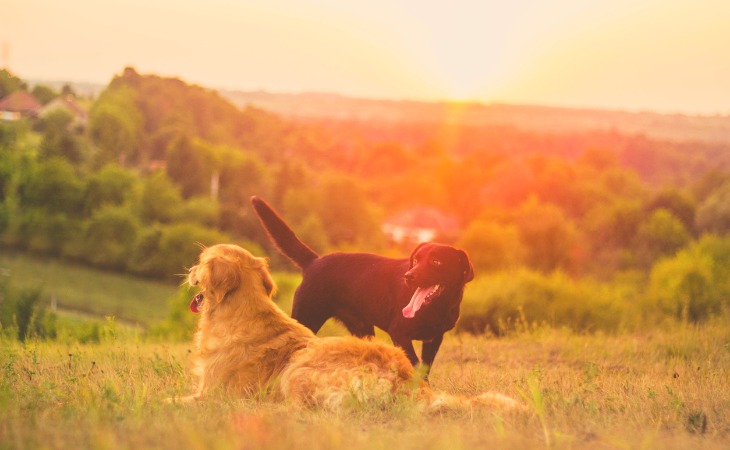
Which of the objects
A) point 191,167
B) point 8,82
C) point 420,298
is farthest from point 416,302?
point 191,167

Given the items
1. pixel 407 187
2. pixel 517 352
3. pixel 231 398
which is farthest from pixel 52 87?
pixel 407 187

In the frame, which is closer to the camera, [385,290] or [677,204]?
[385,290]

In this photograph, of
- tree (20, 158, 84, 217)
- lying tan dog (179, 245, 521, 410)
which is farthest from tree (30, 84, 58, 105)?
tree (20, 158, 84, 217)

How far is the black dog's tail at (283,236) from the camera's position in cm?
930

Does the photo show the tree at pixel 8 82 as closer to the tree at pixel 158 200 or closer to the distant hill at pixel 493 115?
the tree at pixel 158 200

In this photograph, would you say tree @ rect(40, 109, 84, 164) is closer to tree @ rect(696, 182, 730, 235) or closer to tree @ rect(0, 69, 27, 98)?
tree @ rect(0, 69, 27, 98)

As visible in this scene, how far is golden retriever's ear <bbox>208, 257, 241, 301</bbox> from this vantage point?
7340 mm

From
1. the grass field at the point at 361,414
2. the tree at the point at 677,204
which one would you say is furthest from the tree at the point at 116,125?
the tree at the point at 677,204

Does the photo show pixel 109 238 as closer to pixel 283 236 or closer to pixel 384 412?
pixel 283 236

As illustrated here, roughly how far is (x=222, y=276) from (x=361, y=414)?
200 centimetres

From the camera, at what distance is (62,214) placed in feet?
268

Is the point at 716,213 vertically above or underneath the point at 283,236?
underneath

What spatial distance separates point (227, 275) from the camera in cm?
738

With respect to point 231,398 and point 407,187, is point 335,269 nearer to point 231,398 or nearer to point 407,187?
point 231,398
